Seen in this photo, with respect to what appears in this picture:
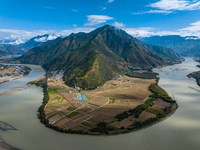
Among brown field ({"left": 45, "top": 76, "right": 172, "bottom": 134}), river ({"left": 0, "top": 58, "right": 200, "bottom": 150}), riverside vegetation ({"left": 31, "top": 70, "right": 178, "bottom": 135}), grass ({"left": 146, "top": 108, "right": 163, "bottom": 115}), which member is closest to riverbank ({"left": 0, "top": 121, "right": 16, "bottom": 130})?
river ({"left": 0, "top": 58, "right": 200, "bottom": 150})

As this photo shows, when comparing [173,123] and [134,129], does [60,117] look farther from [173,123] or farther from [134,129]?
[173,123]

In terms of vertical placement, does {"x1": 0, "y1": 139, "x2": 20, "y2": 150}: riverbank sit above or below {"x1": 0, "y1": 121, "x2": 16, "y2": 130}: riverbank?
below

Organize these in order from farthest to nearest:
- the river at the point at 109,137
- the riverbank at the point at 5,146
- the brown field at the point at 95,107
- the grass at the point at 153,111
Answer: the grass at the point at 153,111 < the brown field at the point at 95,107 < the river at the point at 109,137 < the riverbank at the point at 5,146

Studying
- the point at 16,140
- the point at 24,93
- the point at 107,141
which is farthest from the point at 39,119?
the point at 24,93

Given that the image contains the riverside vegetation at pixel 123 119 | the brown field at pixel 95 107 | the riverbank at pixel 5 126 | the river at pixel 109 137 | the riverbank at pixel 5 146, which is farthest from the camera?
the brown field at pixel 95 107

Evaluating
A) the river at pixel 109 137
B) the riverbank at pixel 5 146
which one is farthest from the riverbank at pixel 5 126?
the riverbank at pixel 5 146

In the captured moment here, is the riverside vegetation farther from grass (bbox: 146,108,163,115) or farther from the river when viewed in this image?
the river

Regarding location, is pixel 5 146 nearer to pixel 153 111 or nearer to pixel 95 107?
pixel 95 107

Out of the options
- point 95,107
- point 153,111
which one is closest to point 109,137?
point 95,107

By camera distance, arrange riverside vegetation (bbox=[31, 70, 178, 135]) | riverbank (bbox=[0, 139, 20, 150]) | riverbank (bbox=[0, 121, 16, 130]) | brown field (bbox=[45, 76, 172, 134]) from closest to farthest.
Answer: riverbank (bbox=[0, 139, 20, 150]) < riverside vegetation (bbox=[31, 70, 178, 135]) < riverbank (bbox=[0, 121, 16, 130]) < brown field (bbox=[45, 76, 172, 134])

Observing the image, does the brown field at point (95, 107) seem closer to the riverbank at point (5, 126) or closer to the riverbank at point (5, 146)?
the riverbank at point (5, 126)

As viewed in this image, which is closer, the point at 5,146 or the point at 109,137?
the point at 5,146

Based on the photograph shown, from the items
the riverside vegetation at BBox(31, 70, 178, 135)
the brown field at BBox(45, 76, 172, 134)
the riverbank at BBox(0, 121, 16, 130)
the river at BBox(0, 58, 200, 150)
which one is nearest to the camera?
the river at BBox(0, 58, 200, 150)
